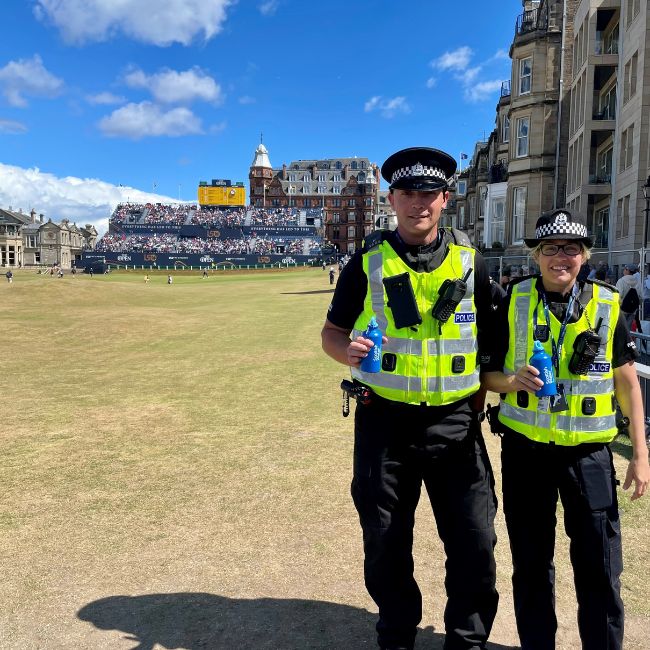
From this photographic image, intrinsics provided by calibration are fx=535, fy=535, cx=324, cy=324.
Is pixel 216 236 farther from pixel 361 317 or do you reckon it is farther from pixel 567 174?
pixel 361 317

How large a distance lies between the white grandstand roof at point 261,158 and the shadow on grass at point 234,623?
12826 centimetres

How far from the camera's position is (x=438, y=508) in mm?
2709

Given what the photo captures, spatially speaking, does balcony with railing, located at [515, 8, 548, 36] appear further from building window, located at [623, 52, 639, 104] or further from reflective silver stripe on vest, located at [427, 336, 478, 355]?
reflective silver stripe on vest, located at [427, 336, 478, 355]

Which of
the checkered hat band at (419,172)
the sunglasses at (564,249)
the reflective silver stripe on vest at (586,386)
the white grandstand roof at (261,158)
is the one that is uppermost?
the white grandstand roof at (261,158)

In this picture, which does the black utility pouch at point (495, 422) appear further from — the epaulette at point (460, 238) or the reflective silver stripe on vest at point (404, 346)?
the epaulette at point (460, 238)

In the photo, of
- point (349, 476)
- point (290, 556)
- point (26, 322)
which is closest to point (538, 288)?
point (290, 556)

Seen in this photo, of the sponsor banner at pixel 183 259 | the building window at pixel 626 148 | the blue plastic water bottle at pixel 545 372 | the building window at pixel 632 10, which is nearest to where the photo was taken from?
the blue plastic water bottle at pixel 545 372

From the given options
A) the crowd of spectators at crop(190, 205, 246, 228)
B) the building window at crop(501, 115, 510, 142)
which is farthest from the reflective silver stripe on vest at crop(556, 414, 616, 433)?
the crowd of spectators at crop(190, 205, 246, 228)

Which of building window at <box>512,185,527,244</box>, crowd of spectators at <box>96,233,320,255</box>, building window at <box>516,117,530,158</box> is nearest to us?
building window at <box>516,117,530,158</box>

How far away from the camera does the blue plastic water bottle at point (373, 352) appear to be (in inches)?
97.3

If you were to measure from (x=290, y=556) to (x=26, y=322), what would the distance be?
16.8m

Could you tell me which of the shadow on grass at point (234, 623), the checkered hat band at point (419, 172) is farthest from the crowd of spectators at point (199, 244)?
the checkered hat band at point (419, 172)

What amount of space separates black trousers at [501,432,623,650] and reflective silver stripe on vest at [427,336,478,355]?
498 millimetres

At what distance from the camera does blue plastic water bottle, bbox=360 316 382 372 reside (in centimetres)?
247
